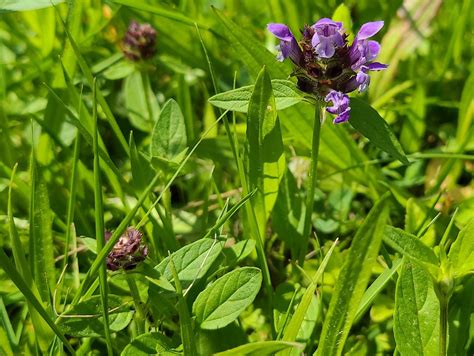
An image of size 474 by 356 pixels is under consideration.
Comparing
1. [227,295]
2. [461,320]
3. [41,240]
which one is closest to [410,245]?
[461,320]

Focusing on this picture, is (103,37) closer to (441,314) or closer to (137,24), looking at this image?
(137,24)

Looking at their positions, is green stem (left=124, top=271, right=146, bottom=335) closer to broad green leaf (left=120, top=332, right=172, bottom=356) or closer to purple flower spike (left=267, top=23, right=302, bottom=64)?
broad green leaf (left=120, top=332, right=172, bottom=356)

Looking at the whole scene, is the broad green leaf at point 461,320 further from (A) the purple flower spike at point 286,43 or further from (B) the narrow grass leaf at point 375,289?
(A) the purple flower spike at point 286,43

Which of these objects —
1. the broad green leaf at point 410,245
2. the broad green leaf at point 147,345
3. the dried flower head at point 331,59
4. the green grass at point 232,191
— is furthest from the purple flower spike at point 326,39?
the broad green leaf at point 147,345

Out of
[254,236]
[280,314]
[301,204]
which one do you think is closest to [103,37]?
[301,204]

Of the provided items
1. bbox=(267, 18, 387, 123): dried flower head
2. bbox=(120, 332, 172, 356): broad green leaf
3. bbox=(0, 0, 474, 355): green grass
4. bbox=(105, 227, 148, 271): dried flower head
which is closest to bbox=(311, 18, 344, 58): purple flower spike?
bbox=(267, 18, 387, 123): dried flower head
